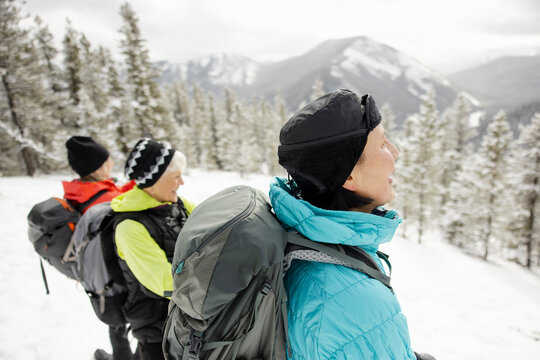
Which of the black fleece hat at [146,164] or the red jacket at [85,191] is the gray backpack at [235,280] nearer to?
the black fleece hat at [146,164]

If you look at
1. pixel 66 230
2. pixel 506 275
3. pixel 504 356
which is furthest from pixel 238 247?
pixel 506 275

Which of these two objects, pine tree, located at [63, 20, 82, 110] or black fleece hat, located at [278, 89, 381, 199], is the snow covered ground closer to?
black fleece hat, located at [278, 89, 381, 199]

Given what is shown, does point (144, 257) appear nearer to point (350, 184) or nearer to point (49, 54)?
point (350, 184)

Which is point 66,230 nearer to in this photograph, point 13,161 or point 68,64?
point 68,64

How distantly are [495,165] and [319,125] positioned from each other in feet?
83.0

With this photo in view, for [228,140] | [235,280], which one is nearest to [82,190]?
[235,280]

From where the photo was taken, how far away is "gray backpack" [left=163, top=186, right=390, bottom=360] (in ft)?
3.29

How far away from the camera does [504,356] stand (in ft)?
18.7

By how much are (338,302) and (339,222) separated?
13.7 inches

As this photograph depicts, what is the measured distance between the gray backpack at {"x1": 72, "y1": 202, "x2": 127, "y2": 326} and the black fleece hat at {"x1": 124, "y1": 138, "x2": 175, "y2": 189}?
1.62 ft

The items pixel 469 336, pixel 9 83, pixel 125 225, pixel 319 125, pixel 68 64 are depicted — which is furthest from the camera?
pixel 68 64

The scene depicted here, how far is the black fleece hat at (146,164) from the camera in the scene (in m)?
2.68

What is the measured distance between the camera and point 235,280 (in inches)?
39.1

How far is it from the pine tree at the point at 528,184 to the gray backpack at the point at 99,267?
84.8ft
